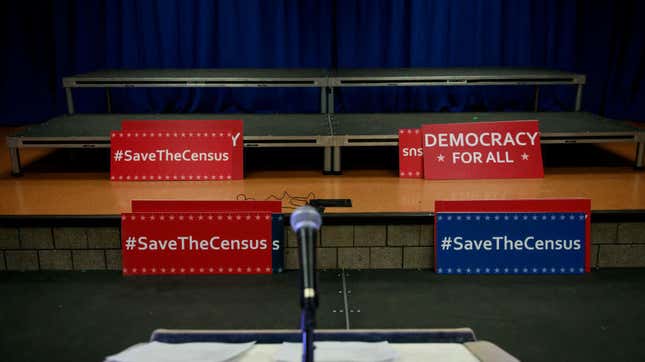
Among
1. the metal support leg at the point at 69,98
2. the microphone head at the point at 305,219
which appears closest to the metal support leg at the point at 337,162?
the metal support leg at the point at 69,98

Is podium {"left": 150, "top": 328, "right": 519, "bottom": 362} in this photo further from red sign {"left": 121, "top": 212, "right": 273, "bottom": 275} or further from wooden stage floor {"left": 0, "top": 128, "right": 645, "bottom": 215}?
wooden stage floor {"left": 0, "top": 128, "right": 645, "bottom": 215}

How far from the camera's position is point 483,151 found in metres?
2.42

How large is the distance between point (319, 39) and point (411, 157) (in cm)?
186

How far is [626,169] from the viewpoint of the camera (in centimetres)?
269

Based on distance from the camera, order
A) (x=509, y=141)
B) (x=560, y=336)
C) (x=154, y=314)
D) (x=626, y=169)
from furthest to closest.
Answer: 1. (x=626, y=169)
2. (x=509, y=141)
3. (x=154, y=314)
4. (x=560, y=336)

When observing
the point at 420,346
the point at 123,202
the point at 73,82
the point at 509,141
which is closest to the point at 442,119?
the point at 509,141

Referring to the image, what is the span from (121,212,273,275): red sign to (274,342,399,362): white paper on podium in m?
0.92

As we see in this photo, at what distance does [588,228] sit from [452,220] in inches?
15.0

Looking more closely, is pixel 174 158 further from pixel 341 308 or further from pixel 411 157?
pixel 341 308

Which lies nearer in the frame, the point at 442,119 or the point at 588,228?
the point at 588,228

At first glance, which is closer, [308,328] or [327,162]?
[308,328]

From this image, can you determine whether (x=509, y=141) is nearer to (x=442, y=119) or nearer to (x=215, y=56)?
(x=442, y=119)

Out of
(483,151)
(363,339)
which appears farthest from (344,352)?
(483,151)

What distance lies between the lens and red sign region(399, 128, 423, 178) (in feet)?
8.16
